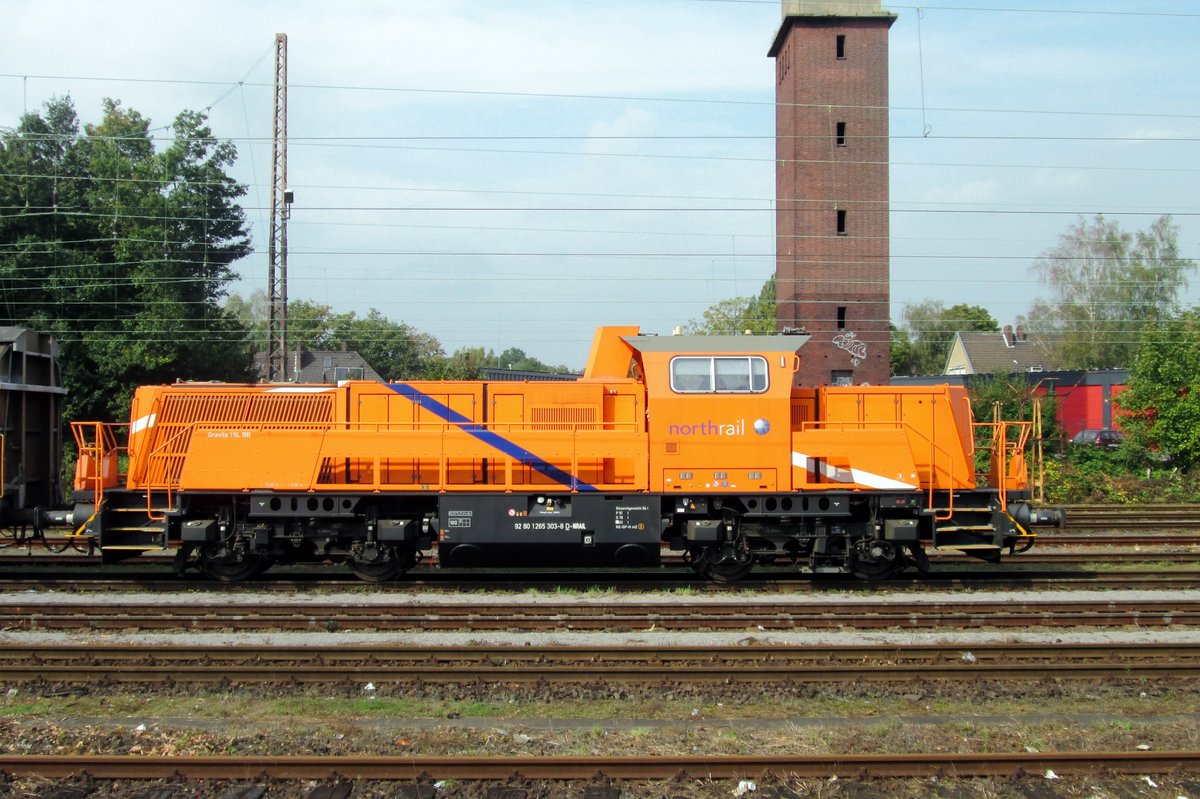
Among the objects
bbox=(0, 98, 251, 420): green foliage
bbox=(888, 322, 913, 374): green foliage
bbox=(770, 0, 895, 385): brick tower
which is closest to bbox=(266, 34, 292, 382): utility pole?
bbox=(0, 98, 251, 420): green foliage

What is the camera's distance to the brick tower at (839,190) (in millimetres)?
39594

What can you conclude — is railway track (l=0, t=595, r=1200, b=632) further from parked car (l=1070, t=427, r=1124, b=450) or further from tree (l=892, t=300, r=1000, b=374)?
tree (l=892, t=300, r=1000, b=374)

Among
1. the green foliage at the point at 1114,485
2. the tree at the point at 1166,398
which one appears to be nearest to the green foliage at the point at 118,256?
the green foliage at the point at 1114,485

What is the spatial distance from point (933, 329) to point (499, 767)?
103922mm

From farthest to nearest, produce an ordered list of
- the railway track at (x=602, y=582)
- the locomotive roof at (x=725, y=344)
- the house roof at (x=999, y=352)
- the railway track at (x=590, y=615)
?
the house roof at (x=999, y=352) → the railway track at (x=602, y=582) → the locomotive roof at (x=725, y=344) → the railway track at (x=590, y=615)

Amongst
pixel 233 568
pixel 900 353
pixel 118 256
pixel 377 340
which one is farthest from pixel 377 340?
pixel 233 568

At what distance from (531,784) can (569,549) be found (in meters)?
6.35

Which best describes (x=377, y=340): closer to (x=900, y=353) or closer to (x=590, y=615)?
(x=900, y=353)

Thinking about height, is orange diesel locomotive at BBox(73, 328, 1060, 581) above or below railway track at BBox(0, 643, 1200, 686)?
above

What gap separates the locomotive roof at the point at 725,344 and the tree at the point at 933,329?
87416 millimetres

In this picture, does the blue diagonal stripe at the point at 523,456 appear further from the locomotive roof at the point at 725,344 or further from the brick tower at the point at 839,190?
the brick tower at the point at 839,190

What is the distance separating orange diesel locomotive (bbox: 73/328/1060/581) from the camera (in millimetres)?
12445

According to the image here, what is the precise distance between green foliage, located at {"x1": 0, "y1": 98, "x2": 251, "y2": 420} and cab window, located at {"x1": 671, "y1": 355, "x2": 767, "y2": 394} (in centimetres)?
2575

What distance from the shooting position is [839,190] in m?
39.8
